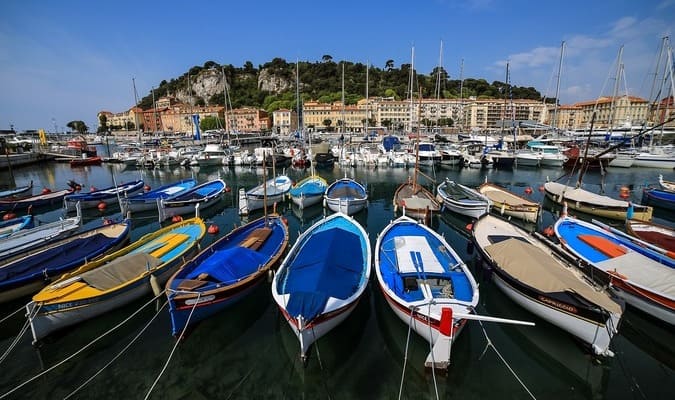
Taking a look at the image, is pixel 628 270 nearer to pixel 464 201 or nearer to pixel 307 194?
pixel 464 201

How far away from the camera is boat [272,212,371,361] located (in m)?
7.41

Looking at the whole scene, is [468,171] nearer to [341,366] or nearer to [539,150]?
[539,150]

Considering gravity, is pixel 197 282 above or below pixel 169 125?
below

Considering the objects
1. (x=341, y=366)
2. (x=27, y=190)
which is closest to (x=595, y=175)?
(x=341, y=366)

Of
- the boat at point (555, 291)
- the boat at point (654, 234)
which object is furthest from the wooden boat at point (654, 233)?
the boat at point (555, 291)

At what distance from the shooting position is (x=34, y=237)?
47.6ft

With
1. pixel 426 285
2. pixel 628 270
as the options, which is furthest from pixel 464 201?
pixel 426 285

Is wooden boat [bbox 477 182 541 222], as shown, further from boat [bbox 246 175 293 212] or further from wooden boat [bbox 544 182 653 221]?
boat [bbox 246 175 293 212]

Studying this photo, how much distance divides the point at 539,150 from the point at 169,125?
5905 inches

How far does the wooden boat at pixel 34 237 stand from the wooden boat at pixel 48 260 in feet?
2.05

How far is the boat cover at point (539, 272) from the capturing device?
774 cm

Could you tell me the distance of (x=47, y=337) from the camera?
29.0ft

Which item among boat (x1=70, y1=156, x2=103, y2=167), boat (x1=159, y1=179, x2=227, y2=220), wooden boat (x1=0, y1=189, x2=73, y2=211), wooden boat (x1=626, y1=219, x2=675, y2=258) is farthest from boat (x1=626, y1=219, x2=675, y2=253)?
boat (x1=70, y1=156, x2=103, y2=167)

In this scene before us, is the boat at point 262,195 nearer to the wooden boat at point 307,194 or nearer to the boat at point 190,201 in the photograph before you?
the wooden boat at point 307,194
